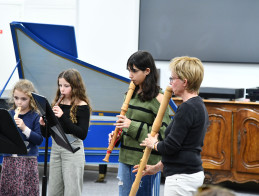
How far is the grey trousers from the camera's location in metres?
2.56

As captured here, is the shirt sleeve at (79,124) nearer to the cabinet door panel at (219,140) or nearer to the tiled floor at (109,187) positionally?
the tiled floor at (109,187)

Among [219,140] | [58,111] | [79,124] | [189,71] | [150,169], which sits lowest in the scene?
[219,140]

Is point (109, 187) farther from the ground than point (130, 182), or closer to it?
closer to it

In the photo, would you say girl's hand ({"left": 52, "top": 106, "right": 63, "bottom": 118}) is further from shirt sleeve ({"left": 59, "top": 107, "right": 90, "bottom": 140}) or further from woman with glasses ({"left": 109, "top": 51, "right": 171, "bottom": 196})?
woman with glasses ({"left": 109, "top": 51, "right": 171, "bottom": 196})

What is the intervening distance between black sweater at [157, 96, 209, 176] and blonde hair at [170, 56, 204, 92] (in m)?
0.07

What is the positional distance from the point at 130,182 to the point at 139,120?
1.14 ft

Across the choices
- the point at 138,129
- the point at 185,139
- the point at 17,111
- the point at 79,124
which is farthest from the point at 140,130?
the point at 17,111

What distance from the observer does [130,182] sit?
2.25m

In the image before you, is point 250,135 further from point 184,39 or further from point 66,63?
point 66,63

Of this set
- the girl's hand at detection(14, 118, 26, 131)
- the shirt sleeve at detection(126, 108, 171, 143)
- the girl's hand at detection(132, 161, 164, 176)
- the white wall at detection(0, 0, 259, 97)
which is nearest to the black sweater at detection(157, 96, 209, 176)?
the girl's hand at detection(132, 161, 164, 176)

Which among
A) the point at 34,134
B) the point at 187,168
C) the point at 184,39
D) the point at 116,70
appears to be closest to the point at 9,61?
the point at 116,70

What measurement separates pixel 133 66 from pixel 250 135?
2.22m

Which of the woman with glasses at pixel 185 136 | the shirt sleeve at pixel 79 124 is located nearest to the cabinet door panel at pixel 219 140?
the shirt sleeve at pixel 79 124

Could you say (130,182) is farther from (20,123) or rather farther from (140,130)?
(20,123)
